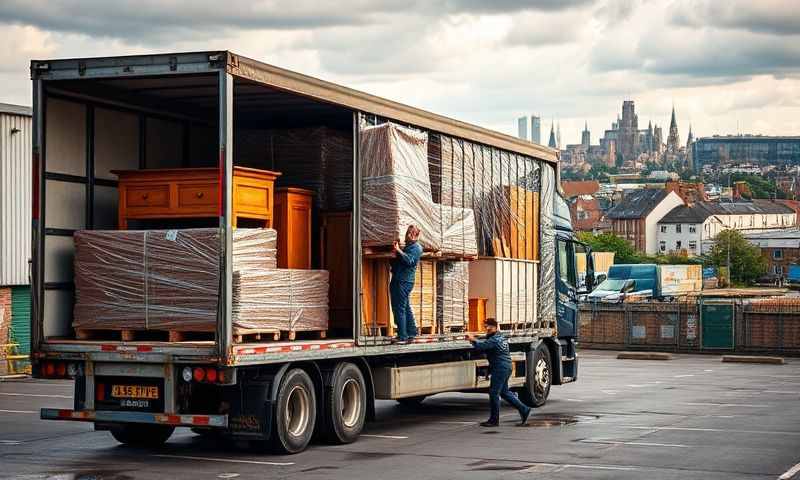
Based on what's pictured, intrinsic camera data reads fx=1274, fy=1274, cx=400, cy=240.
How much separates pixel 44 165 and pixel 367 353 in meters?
4.52

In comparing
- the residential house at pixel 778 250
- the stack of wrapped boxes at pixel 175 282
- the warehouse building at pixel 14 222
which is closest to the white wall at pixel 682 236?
the residential house at pixel 778 250

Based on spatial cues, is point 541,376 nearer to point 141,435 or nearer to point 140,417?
point 141,435

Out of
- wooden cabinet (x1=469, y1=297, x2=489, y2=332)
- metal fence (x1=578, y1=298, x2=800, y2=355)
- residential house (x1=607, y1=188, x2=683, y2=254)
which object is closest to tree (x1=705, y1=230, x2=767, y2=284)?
residential house (x1=607, y1=188, x2=683, y2=254)

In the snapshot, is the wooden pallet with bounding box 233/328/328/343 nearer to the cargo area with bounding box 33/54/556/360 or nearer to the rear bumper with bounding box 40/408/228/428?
the cargo area with bounding box 33/54/556/360

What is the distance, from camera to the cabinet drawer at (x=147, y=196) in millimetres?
14555

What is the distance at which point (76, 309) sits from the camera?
14500 mm

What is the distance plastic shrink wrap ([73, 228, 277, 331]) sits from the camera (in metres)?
13.6

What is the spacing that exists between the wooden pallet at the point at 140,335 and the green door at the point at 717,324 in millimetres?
32119

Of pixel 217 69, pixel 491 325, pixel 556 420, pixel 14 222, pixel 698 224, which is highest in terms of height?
pixel 698 224

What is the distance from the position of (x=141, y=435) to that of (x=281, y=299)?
2958 millimetres

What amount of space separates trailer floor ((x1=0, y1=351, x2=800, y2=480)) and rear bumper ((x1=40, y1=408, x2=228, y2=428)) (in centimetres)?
49

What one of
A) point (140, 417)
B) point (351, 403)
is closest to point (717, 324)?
point (351, 403)

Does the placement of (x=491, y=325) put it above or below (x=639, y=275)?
below

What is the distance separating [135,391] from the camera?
13.9 m
